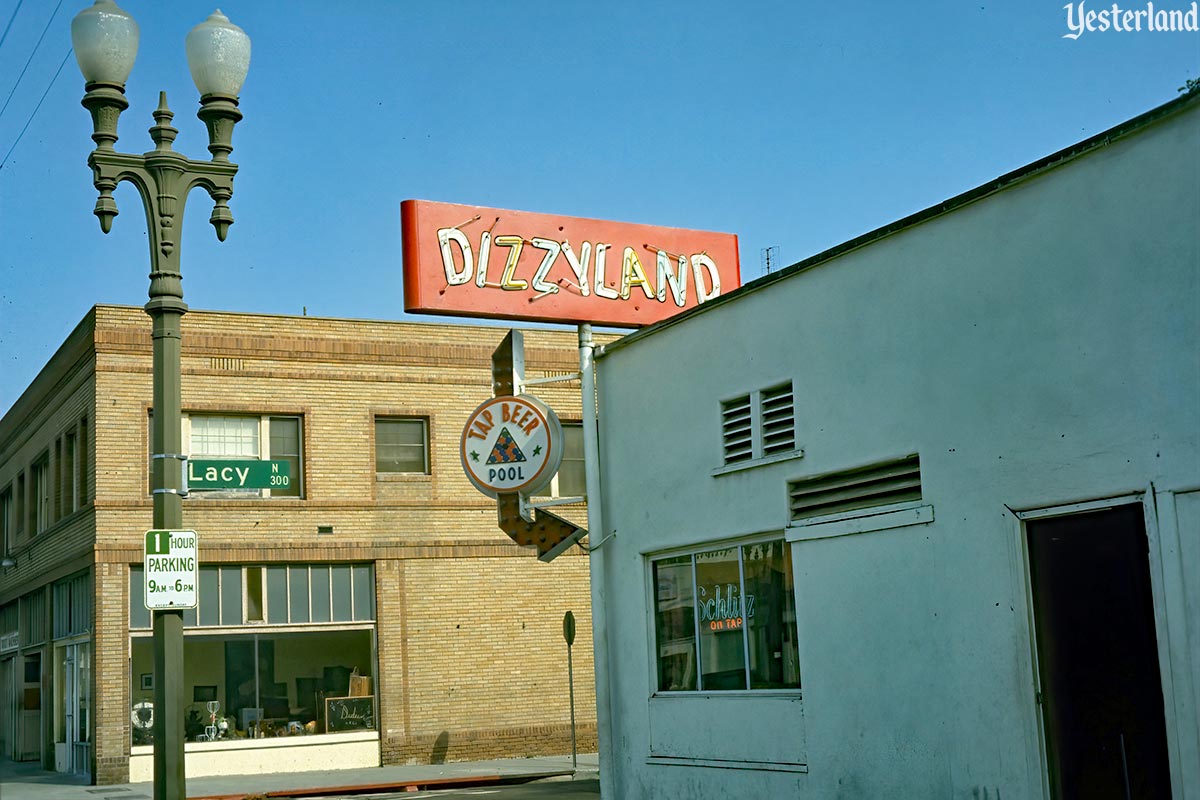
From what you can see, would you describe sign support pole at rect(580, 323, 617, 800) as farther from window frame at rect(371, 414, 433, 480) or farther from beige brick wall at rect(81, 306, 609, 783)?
window frame at rect(371, 414, 433, 480)

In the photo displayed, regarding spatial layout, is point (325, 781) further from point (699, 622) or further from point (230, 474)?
point (230, 474)

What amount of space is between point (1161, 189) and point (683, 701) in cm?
730

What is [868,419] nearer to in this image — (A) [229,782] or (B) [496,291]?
(B) [496,291]

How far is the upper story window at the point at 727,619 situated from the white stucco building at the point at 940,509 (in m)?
0.03

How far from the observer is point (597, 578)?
622 inches

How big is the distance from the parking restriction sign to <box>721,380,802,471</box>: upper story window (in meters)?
5.44

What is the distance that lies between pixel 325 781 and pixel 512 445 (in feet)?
39.9

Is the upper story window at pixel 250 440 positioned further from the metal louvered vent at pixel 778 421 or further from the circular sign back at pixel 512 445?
the metal louvered vent at pixel 778 421

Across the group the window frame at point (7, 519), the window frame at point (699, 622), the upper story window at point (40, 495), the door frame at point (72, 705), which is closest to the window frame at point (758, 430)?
the window frame at point (699, 622)

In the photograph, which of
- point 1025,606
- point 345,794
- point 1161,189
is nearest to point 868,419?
point 1025,606

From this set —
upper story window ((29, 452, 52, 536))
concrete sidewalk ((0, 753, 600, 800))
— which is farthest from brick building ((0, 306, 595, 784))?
upper story window ((29, 452, 52, 536))

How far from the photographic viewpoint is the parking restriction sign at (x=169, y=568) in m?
10.9

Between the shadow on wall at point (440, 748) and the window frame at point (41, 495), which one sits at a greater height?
the window frame at point (41, 495)

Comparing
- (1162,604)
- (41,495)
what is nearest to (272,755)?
(41,495)
